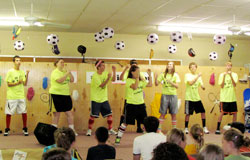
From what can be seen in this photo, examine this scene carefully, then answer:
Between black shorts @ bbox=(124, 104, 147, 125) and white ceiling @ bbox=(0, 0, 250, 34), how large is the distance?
6.58 ft

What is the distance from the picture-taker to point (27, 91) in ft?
26.0

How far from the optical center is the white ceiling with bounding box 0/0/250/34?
20.3ft

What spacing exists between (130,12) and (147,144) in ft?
13.4

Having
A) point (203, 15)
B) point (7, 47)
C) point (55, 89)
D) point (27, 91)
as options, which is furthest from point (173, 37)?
point (7, 47)

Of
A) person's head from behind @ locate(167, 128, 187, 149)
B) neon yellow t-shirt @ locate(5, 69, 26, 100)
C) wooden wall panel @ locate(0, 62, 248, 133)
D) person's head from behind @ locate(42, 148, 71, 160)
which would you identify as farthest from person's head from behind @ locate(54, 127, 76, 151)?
wooden wall panel @ locate(0, 62, 248, 133)

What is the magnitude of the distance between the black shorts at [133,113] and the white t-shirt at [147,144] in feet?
7.96

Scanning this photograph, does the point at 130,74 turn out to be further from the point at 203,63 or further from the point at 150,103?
the point at 203,63

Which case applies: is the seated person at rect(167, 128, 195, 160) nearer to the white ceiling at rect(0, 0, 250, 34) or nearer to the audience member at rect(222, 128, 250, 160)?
the audience member at rect(222, 128, 250, 160)

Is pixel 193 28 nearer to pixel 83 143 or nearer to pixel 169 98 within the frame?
pixel 169 98

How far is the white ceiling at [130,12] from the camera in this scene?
618 centimetres

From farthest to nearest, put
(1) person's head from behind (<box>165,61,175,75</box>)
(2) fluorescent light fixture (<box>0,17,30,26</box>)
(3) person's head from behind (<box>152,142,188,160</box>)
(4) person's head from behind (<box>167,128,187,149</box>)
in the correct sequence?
(2) fluorescent light fixture (<box>0,17,30,26</box>) < (1) person's head from behind (<box>165,61,175,75</box>) < (4) person's head from behind (<box>167,128,187,149</box>) < (3) person's head from behind (<box>152,142,188,160</box>)

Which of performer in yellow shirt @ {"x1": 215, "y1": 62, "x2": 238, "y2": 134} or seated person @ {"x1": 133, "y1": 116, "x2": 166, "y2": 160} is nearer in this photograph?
seated person @ {"x1": 133, "y1": 116, "x2": 166, "y2": 160}

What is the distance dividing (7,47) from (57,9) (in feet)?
9.13

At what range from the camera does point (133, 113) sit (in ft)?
19.9
